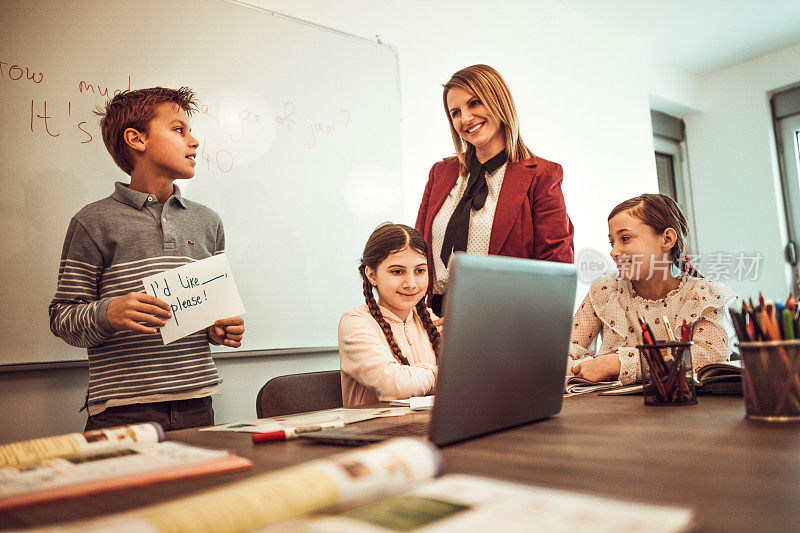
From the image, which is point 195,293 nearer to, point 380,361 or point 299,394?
point 299,394

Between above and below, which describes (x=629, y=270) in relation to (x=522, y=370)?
above

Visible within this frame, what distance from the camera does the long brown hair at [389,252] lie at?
5.40 ft

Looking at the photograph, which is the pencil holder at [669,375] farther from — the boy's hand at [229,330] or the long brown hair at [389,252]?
the boy's hand at [229,330]

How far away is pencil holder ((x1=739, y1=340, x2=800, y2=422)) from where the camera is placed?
0.68m

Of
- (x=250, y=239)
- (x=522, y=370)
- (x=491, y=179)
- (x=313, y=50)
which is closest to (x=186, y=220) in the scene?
(x=250, y=239)

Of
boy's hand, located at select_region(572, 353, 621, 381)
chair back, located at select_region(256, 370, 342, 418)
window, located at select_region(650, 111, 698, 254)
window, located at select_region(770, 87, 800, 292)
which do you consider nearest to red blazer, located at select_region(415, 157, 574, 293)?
boy's hand, located at select_region(572, 353, 621, 381)

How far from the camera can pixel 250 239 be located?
84.0 inches

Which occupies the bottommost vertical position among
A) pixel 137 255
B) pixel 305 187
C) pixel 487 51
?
pixel 137 255

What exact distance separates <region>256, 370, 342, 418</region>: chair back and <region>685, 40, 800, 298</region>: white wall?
3762mm

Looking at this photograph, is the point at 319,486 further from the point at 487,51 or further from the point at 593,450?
the point at 487,51

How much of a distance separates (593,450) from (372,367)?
851mm

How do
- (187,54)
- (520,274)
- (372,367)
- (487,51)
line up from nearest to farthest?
(520,274) < (372,367) < (187,54) < (487,51)

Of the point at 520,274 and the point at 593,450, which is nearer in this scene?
the point at 593,450

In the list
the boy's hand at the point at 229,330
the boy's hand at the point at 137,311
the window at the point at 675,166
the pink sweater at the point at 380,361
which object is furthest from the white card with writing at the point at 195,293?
the window at the point at 675,166
